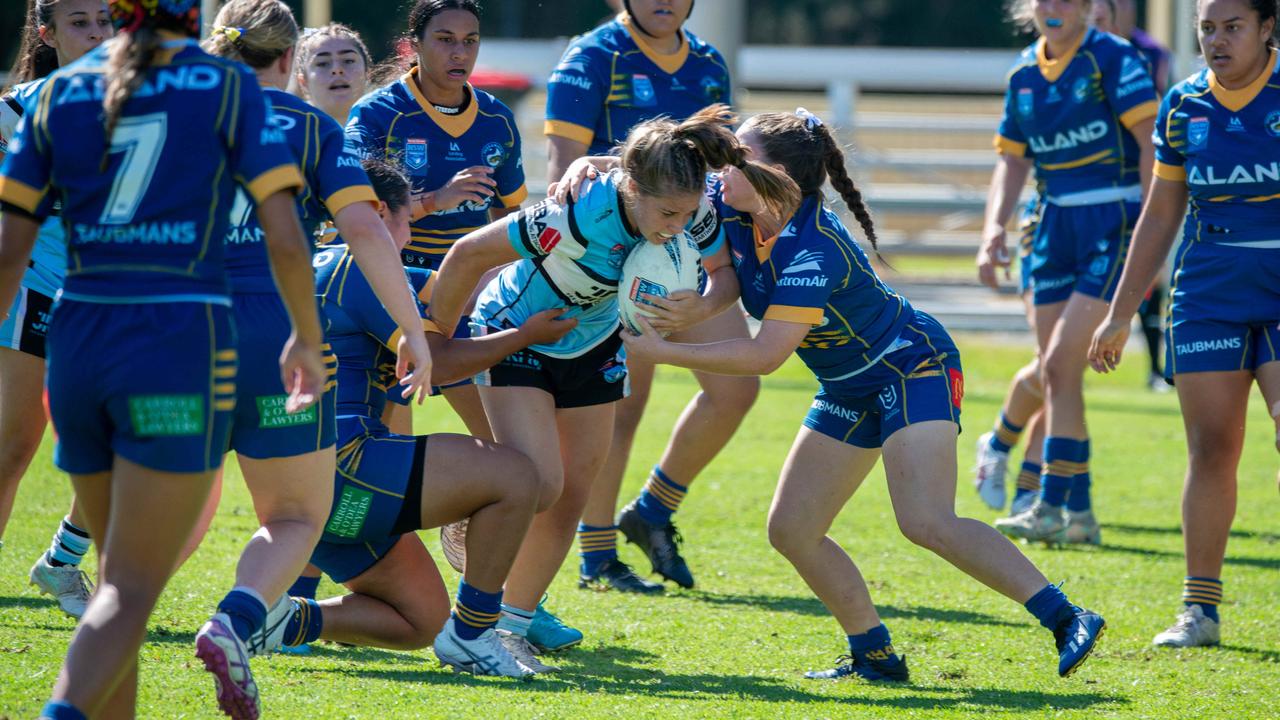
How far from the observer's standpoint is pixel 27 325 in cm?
450

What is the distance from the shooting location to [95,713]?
2.69 m

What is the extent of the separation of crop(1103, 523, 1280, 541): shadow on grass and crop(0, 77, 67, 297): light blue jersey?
4.85 metres

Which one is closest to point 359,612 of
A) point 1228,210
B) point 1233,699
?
point 1233,699

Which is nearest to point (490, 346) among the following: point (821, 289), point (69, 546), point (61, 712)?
point (821, 289)

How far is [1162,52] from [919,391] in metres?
5.23

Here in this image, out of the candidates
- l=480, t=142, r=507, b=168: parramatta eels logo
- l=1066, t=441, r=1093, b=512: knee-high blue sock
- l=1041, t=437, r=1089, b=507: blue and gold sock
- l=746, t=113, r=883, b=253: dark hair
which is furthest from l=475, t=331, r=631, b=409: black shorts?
l=1066, t=441, r=1093, b=512: knee-high blue sock

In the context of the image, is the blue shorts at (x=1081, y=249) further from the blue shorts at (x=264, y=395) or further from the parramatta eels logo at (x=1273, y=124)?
the blue shorts at (x=264, y=395)

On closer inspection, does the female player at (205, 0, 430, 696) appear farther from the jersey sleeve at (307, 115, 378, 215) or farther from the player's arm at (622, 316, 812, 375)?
the player's arm at (622, 316, 812, 375)

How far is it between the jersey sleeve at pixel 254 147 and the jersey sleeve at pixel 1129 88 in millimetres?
4669

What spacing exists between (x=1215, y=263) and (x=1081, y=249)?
5.63 feet

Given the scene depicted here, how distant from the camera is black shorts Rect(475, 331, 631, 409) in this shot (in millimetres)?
4199

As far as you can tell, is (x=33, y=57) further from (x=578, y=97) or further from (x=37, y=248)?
(x=578, y=97)

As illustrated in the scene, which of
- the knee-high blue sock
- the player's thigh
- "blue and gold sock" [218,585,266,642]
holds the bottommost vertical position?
the knee-high blue sock

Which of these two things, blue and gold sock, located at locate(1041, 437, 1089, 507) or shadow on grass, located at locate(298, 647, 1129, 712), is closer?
shadow on grass, located at locate(298, 647, 1129, 712)
